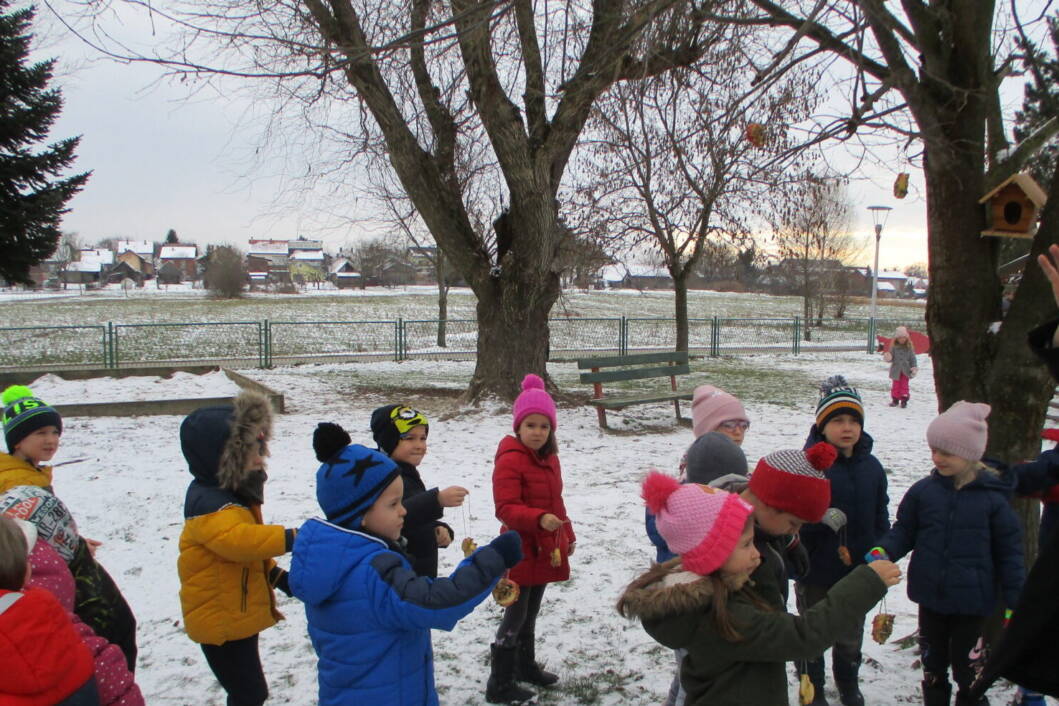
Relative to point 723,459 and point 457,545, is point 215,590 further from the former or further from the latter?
point 457,545

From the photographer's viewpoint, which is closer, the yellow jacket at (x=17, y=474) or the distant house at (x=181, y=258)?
the yellow jacket at (x=17, y=474)

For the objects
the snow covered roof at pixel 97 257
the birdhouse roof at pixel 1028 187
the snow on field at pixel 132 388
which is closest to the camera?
the birdhouse roof at pixel 1028 187

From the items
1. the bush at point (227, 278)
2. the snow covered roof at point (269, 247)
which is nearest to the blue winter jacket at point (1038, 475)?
the bush at point (227, 278)

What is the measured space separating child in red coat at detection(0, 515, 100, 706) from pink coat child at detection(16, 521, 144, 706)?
144mm

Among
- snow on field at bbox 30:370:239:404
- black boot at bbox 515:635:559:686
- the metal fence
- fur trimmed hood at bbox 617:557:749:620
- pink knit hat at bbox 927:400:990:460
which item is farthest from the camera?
the metal fence

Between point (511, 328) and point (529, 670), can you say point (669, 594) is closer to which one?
point (529, 670)

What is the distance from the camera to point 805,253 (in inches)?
1185

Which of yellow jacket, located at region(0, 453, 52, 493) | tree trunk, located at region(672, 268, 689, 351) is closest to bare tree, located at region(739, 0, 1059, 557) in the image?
yellow jacket, located at region(0, 453, 52, 493)

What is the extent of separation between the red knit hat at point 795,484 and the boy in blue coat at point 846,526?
92 cm

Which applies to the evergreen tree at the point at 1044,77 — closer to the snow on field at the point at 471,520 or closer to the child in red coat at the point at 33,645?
the snow on field at the point at 471,520

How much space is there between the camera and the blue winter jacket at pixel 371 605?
216cm

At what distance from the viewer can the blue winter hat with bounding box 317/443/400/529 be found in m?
2.33

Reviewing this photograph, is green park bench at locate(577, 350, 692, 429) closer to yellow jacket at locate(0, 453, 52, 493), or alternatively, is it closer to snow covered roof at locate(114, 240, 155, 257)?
yellow jacket at locate(0, 453, 52, 493)

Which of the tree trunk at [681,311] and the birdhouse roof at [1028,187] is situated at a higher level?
the birdhouse roof at [1028,187]
